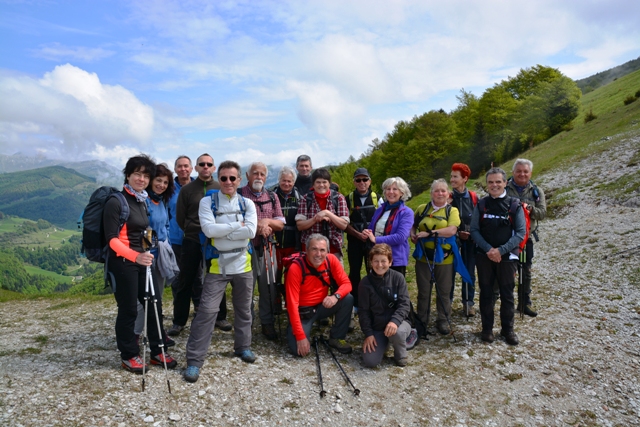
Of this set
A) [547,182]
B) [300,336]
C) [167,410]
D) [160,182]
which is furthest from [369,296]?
[547,182]

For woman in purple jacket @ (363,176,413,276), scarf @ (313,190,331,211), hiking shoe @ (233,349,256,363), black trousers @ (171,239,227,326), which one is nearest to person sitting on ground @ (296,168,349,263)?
scarf @ (313,190,331,211)

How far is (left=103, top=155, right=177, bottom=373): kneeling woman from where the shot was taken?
5492 millimetres

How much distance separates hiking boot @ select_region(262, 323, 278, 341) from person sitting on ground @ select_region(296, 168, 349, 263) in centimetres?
194

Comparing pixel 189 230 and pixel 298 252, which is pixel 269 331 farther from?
pixel 189 230

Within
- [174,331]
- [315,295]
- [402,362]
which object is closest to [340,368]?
[402,362]

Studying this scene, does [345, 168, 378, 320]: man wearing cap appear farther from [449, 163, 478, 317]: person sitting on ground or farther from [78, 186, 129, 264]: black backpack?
[78, 186, 129, 264]: black backpack

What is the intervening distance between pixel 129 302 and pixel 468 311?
24.1 feet

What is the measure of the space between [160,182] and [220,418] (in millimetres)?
3931

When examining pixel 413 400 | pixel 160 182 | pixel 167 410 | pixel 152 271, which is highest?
pixel 160 182

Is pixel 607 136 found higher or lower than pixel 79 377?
higher

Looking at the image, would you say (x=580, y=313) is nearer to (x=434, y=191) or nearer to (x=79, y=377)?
(x=434, y=191)

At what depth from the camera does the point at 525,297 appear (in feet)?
28.5

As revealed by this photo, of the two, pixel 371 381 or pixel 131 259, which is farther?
pixel 371 381

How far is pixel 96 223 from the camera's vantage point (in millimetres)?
5492
